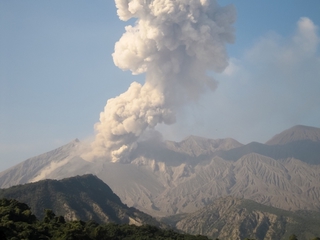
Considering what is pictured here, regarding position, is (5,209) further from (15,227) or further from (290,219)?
(290,219)

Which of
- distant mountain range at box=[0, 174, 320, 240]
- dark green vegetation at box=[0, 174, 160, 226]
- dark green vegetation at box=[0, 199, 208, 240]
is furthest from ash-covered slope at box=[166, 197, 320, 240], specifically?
dark green vegetation at box=[0, 199, 208, 240]

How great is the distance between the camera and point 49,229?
48844mm

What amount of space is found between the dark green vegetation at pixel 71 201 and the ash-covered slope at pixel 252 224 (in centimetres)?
5960

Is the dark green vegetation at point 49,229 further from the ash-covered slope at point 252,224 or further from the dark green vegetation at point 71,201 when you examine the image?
the ash-covered slope at point 252,224

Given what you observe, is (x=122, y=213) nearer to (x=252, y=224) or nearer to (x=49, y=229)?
(x=49, y=229)

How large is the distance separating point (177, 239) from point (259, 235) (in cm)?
11398

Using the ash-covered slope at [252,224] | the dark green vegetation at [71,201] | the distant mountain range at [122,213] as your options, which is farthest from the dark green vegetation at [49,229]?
the ash-covered slope at [252,224]

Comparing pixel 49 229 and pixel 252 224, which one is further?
pixel 252 224

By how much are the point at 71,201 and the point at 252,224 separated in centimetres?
9384

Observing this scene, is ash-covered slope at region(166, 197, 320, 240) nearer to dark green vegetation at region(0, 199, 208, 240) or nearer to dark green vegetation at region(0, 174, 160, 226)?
dark green vegetation at region(0, 174, 160, 226)

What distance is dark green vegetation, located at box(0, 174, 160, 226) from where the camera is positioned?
109 meters

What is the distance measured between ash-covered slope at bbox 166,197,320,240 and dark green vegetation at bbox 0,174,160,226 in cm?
5960

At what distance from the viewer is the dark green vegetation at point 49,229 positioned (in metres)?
41.5

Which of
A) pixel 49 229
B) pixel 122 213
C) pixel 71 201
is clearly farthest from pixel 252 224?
pixel 49 229
